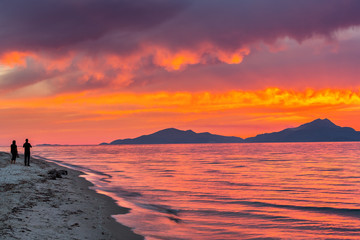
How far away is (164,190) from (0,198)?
14456 mm

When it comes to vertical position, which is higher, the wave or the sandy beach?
the sandy beach

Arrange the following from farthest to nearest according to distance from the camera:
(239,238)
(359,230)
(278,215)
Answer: (278,215), (359,230), (239,238)

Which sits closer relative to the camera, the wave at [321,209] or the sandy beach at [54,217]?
the sandy beach at [54,217]

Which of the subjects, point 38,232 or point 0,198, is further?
point 0,198

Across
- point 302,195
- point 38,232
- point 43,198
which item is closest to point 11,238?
point 38,232

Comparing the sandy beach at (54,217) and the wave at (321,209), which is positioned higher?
the sandy beach at (54,217)

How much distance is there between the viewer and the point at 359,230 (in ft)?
52.0

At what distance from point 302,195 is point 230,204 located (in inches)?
304

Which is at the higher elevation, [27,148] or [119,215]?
[27,148]

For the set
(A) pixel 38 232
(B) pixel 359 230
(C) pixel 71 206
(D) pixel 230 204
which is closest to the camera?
(A) pixel 38 232

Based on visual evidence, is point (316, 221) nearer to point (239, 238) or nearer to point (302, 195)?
point (239, 238)

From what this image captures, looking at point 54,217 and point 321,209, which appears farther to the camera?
point 321,209

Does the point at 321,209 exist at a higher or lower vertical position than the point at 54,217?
lower

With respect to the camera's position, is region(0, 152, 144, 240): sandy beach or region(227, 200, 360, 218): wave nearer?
region(0, 152, 144, 240): sandy beach
